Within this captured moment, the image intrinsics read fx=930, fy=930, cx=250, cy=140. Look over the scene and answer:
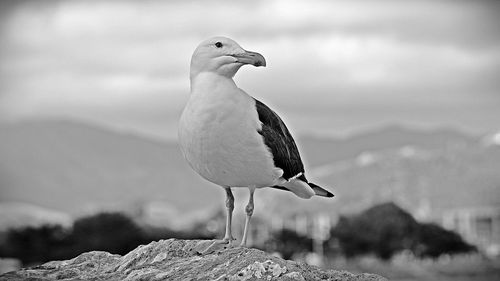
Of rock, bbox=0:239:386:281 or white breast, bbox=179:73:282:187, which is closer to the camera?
rock, bbox=0:239:386:281

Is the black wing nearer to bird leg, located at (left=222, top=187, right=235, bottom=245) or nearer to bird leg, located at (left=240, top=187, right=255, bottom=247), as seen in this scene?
bird leg, located at (left=240, top=187, right=255, bottom=247)

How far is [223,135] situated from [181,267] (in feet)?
3.66

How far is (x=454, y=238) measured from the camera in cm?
8575

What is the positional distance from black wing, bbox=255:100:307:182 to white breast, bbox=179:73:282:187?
103mm

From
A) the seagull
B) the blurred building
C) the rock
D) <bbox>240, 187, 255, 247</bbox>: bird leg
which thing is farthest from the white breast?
the blurred building

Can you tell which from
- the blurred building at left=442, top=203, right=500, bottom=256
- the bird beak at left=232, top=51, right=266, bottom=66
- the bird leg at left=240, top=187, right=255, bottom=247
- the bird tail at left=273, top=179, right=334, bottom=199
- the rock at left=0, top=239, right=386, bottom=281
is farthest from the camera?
the blurred building at left=442, top=203, right=500, bottom=256

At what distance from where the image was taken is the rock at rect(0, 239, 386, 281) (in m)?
6.93

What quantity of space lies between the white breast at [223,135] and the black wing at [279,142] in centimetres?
10

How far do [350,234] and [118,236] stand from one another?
2309cm

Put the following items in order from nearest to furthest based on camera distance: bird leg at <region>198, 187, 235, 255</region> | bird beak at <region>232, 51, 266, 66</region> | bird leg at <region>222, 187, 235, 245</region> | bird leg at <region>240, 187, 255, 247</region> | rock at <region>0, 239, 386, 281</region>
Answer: rock at <region>0, 239, 386, 281</region> < bird beak at <region>232, 51, 266, 66</region> < bird leg at <region>198, 187, 235, 255</region> < bird leg at <region>240, 187, 255, 247</region> < bird leg at <region>222, 187, 235, 245</region>

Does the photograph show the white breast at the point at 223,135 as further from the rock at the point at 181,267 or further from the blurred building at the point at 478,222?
the blurred building at the point at 478,222

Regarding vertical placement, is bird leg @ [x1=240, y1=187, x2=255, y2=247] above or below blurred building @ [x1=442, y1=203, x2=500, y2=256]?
below

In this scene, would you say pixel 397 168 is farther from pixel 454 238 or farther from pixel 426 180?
pixel 454 238

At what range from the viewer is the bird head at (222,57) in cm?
756
